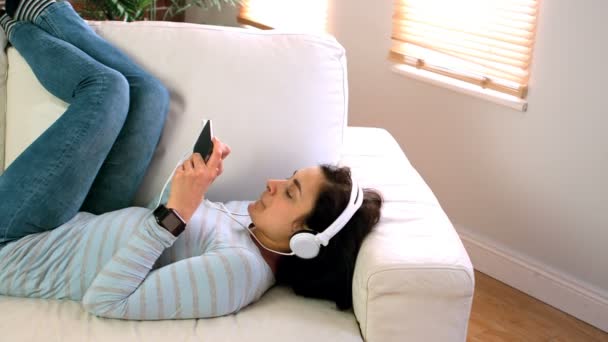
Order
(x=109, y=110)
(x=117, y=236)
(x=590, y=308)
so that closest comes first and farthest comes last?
(x=117, y=236), (x=109, y=110), (x=590, y=308)

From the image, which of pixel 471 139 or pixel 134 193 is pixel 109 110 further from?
pixel 471 139

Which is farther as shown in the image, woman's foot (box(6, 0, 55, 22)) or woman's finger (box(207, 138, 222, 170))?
woman's foot (box(6, 0, 55, 22))

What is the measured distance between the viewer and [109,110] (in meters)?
1.66

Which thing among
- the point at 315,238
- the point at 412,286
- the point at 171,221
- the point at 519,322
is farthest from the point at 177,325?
the point at 519,322

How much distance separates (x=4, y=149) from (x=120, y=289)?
63 cm

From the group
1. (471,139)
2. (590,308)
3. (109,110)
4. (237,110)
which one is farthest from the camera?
(471,139)

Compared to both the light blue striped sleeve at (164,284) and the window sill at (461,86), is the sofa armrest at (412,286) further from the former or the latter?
the window sill at (461,86)

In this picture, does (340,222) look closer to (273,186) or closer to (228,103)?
(273,186)

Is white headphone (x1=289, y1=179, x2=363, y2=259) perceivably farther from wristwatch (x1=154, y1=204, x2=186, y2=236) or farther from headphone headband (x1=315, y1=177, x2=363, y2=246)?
wristwatch (x1=154, y1=204, x2=186, y2=236)

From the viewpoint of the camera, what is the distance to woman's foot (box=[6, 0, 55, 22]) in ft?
5.99

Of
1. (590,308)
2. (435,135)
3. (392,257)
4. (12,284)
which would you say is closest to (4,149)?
(12,284)

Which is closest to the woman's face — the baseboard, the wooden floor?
the wooden floor

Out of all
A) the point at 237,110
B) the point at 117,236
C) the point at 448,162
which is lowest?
the point at 448,162

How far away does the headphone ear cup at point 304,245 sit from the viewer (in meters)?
1.48
